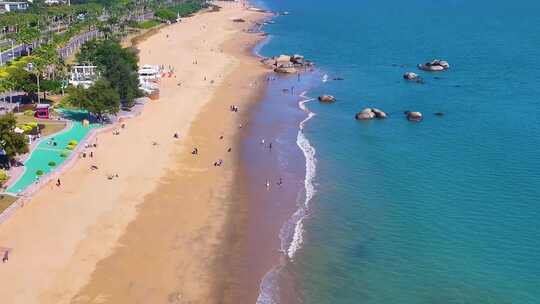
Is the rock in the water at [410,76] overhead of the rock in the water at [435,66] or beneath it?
beneath

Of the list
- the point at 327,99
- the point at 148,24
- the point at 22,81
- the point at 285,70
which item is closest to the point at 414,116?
the point at 327,99

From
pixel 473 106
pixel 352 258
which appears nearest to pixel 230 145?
pixel 352 258

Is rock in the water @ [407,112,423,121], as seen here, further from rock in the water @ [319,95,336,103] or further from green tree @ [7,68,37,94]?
green tree @ [7,68,37,94]

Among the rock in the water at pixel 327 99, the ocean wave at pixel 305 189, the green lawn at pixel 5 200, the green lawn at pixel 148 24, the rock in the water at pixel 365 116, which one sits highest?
the green lawn at pixel 148 24

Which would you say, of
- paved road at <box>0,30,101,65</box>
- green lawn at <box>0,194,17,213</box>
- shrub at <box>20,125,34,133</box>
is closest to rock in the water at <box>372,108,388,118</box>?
shrub at <box>20,125,34,133</box>

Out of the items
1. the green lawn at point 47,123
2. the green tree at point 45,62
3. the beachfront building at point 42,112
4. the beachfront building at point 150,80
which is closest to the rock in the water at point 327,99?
the beachfront building at point 150,80

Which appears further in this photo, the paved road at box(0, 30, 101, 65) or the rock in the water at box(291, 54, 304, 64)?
the rock in the water at box(291, 54, 304, 64)

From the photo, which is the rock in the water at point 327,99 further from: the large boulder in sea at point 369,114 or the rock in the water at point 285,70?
the rock in the water at point 285,70
